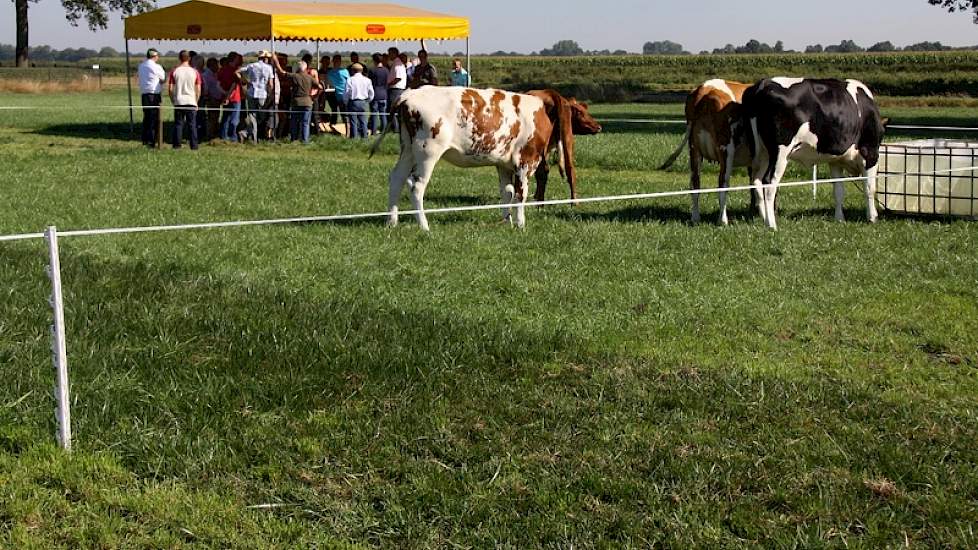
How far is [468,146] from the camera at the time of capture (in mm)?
12172

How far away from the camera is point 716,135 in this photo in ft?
40.5

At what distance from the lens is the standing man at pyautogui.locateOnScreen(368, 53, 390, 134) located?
26016 mm

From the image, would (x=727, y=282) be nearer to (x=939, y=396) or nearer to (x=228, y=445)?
(x=939, y=396)

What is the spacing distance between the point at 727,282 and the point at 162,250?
4.83 meters

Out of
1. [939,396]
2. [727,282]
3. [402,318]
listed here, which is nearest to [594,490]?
[939,396]

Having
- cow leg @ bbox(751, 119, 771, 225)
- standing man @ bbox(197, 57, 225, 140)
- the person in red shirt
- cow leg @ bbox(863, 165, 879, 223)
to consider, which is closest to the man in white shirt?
the person in red shirt

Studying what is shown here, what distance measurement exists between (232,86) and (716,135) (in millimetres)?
13707

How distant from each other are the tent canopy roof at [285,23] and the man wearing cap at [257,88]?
0.57m

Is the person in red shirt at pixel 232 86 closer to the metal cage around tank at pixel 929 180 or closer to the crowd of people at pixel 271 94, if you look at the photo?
the crowd of people at pixel 271 94

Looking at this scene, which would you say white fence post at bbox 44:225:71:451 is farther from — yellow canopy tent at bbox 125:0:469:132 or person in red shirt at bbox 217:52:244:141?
yellow canopy tent at bbox 125:0:469:132

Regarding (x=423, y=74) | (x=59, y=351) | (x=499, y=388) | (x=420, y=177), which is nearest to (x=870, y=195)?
(x=420, y=177)

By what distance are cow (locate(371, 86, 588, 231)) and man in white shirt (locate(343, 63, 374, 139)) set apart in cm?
1255

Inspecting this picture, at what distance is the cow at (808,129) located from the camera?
11758 millimetres

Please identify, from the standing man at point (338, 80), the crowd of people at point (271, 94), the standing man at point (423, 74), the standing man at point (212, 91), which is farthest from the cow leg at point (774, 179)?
the standing man at point (423, 74)
